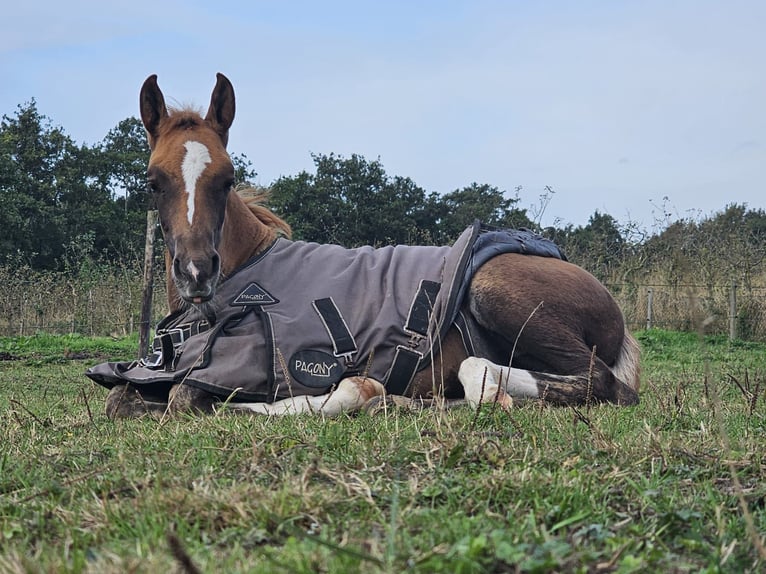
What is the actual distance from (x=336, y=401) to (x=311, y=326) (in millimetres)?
535

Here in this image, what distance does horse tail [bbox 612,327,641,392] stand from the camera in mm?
4871

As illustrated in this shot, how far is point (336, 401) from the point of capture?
4.11 meters

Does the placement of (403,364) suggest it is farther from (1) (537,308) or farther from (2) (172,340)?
(2) (172,340)

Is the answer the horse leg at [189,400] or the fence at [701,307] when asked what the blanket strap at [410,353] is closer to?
the horse leg at [189,400]

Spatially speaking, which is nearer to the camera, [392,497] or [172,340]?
[392,497]

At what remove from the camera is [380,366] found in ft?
14.7

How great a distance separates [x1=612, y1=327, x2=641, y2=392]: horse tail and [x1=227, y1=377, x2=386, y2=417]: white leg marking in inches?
62.8

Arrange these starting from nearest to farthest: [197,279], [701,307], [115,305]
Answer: [197,279], [701,307], [115,305]

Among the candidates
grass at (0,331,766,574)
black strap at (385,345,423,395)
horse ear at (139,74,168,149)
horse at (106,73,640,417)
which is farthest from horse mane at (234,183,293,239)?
grass at (0,331,766,574)

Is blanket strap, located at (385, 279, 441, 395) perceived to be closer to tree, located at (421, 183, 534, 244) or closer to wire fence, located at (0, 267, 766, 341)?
wire fence, located at (0, 267, 766, 341)

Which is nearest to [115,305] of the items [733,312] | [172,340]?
[172,340]

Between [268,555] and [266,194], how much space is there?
4333 millimetres

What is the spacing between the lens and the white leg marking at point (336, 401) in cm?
410

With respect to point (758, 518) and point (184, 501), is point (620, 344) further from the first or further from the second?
point (184, 501)
